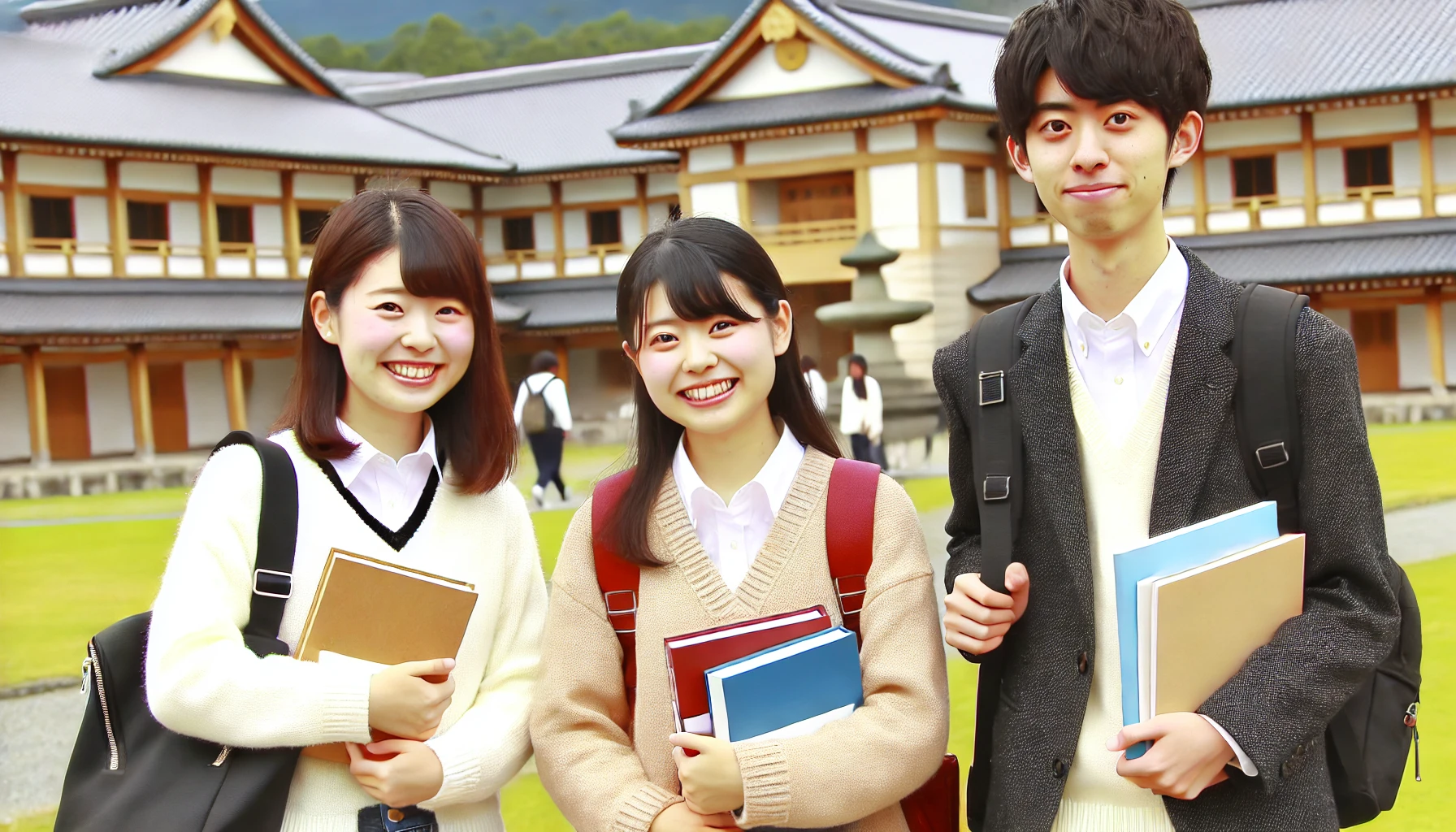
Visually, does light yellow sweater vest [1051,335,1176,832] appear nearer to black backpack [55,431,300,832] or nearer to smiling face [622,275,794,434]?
smiling face [622,275,794,434]

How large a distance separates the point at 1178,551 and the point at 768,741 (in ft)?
2.14

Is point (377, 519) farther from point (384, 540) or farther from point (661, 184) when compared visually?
point (661, 184)

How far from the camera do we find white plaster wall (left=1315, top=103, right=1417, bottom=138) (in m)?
19.6

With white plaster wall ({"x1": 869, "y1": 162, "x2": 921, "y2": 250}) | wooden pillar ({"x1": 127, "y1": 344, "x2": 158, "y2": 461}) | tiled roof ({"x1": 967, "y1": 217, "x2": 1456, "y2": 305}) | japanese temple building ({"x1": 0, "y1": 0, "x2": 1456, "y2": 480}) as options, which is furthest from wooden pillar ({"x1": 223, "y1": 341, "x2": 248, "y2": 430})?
tiled roof ({"x1": 967, "y1": 217, "x2": 1456, "y2": 305})

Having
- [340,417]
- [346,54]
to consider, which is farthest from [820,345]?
[346,54]

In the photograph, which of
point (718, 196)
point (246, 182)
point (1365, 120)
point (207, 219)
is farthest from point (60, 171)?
point (1365, 120)

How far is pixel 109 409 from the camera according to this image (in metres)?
20.3

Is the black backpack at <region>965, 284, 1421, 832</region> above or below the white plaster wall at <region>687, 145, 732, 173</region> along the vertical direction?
below

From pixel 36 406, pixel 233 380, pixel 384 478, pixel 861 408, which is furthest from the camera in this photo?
pixel 233 380

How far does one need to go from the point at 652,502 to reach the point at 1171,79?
3.54ft

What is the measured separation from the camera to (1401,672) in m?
1.99

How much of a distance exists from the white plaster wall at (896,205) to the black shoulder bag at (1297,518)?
764 inches

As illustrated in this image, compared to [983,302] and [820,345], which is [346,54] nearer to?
[820,345]

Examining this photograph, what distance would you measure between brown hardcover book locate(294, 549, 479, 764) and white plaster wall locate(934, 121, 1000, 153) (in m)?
19.7
